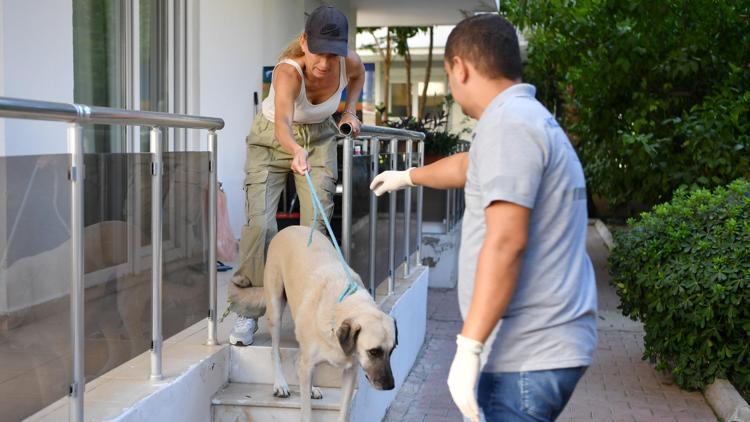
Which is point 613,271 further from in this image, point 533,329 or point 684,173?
point 533,329

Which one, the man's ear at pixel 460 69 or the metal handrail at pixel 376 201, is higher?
the man's ear at pixel 460 69

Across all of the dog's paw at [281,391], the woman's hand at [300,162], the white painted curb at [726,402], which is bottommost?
the white painted curb at [726,402]

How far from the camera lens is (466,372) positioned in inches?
95.7

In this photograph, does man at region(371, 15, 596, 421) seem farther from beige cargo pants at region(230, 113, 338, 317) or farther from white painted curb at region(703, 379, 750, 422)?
white painted curb at region(703, 379, 750, 422)

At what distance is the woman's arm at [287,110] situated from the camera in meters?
4.82

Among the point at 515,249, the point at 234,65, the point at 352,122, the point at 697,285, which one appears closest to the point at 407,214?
the point at 697,285

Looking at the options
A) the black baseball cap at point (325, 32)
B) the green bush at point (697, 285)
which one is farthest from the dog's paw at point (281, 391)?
the green bush at point (697, 285)

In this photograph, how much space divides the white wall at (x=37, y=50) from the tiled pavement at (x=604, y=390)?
318 cm

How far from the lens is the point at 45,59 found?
6246 mm

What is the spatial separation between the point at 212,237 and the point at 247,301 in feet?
1.49

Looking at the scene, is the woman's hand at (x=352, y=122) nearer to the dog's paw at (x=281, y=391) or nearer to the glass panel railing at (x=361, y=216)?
the glass panel railing at (x=361, y=216)

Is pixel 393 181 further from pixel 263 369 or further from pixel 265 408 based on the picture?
pixel 263 369

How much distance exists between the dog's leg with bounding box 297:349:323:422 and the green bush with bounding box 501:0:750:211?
670cm

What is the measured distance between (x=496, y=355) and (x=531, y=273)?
10.0 inches
